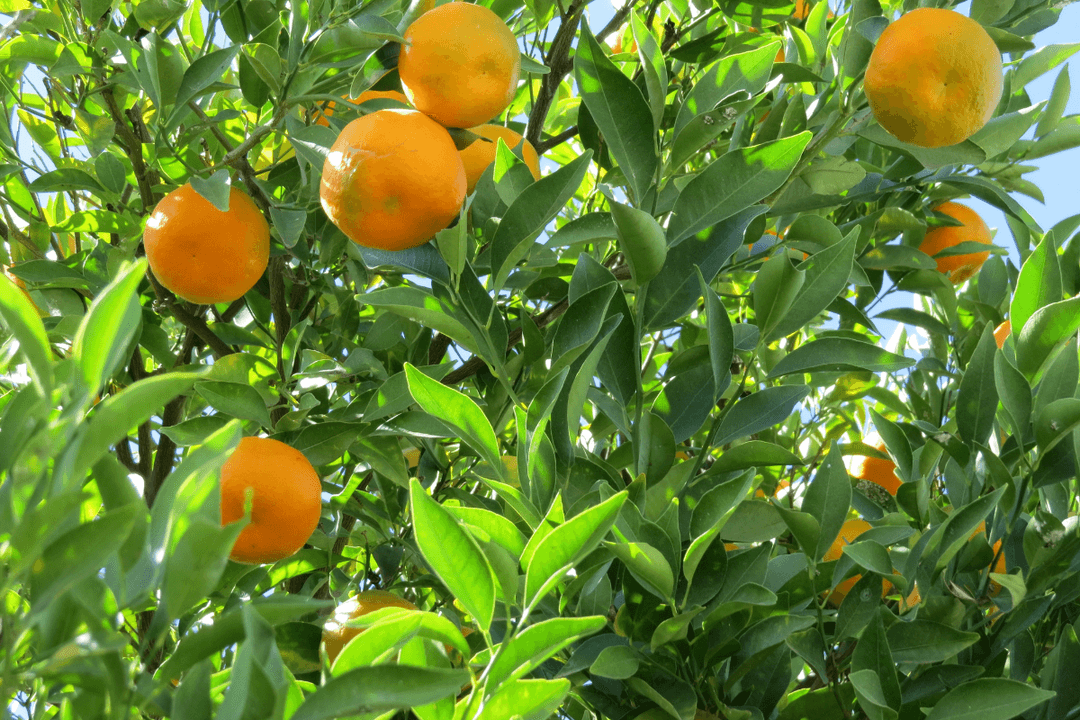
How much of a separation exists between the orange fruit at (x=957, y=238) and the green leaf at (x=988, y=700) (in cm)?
92

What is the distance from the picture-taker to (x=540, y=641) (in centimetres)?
52

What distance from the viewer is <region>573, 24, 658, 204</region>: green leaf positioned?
84 centimetres

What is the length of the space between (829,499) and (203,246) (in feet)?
2.47

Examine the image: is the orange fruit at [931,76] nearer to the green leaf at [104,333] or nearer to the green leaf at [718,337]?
the green leaf at [718,337]

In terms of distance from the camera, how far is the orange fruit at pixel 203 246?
3.66 feet

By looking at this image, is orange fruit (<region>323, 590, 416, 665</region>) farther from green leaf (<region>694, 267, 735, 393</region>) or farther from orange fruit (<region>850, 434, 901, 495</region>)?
orange fruit (<region>850, 434, 901, 495</region>)

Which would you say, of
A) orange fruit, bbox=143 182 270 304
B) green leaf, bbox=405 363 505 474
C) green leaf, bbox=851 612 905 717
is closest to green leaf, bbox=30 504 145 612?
green leaf, bbox=405 363 505 474

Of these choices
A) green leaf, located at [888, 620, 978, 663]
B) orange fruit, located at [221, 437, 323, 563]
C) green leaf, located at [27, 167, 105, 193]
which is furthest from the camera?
green leaf, located at [27, 167, 105, 193]

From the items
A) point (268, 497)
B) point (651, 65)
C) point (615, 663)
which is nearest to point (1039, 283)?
point (651, 65)

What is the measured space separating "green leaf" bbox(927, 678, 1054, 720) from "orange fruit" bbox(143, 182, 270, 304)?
0.89m

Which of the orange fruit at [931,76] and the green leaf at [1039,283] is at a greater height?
the orange fruit at [931,76]

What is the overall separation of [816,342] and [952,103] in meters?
0.28

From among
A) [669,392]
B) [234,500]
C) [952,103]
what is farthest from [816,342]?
[234,500]

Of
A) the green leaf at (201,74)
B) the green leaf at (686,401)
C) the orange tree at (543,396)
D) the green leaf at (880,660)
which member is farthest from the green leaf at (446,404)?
the green leaf at (201,74)
